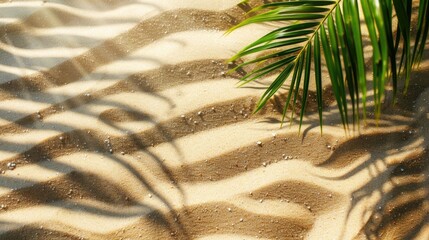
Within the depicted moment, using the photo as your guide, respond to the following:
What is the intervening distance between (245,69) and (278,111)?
20 centimetres

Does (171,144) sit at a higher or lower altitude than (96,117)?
lower

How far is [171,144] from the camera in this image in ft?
5.98

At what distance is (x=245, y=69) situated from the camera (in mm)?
1867

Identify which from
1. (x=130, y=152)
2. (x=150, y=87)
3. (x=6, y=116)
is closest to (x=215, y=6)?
(x=150, y=87)

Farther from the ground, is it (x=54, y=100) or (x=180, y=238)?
(x=54, y=100)

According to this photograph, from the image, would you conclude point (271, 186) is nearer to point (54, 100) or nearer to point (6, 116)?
point (54, 100)

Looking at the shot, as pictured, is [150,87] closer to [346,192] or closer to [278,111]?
[278,111]

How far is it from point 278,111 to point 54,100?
837mm

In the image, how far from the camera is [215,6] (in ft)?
6.30

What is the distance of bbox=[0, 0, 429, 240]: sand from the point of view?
1749 mm

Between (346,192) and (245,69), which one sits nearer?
(346,192)

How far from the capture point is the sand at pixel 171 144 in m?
1.75

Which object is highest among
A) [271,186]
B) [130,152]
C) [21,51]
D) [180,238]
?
[21,51]

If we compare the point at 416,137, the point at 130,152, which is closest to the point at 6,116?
the point at 130,152
